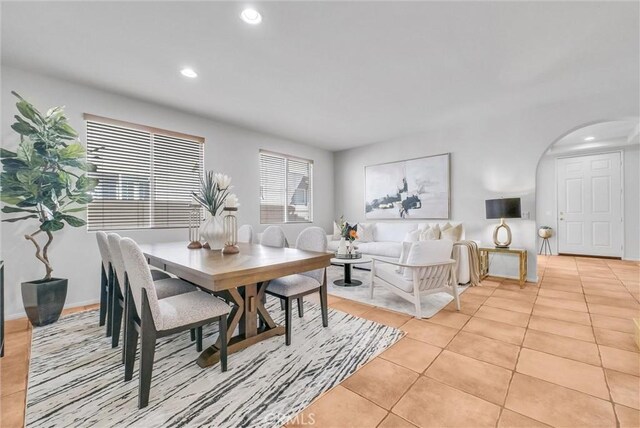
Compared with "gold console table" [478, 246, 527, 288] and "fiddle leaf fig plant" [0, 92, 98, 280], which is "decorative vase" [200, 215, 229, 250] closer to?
"fiddle leaf fig plant" [0, 92, 98, 280]

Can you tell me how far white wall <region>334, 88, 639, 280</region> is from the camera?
352cm

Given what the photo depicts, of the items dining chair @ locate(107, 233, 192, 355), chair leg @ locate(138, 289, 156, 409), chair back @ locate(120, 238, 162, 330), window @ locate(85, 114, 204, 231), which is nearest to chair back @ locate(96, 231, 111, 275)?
dining chair @ locate(107, 233, 192, 355)

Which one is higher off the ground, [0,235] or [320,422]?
[0,235]

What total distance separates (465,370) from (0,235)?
14.5ft

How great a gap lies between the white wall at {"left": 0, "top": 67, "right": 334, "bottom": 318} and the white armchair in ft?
9.61

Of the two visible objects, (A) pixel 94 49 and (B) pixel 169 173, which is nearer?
(A) pixel 94 49

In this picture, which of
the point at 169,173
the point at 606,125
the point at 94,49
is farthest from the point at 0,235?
the point at 606,125

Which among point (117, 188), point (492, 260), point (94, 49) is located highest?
point (94, 49)

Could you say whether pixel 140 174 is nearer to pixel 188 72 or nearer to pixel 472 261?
pixel 188 72

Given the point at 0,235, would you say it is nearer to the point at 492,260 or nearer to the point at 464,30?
the point at 464,30

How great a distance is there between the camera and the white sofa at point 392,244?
3.94 meters

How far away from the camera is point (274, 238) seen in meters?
3.05

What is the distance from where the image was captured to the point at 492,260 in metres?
4.40

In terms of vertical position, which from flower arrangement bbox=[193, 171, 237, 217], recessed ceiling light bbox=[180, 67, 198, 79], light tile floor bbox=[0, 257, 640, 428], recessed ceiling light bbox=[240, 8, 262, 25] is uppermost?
recessed ceiling light bbox=[240, 8, 262, 25]
